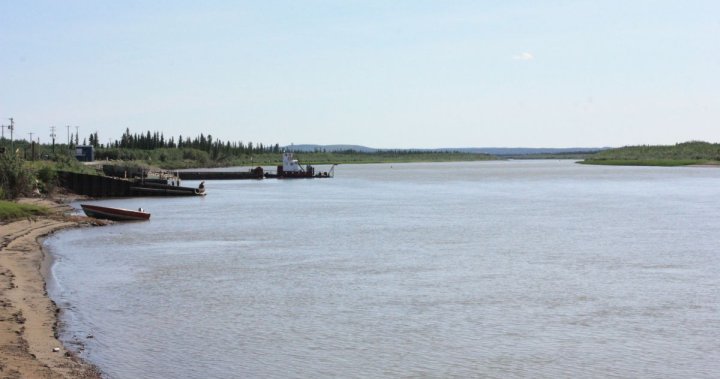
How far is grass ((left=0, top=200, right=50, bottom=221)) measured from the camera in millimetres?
51969

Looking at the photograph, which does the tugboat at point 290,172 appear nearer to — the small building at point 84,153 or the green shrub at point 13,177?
the small building at point 84,153

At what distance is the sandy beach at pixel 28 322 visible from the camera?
19594 millimetres

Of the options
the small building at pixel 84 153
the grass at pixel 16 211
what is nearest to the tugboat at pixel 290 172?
the small building at pixel 84 153

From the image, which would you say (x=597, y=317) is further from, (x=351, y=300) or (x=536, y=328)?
(x=351, y=300)

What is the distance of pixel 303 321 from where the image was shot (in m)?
27.6

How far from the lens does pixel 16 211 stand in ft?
179

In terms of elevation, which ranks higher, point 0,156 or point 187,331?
point 0,156

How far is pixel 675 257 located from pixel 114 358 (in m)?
29.4

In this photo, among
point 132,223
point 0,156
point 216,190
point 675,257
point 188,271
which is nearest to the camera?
point 188,271

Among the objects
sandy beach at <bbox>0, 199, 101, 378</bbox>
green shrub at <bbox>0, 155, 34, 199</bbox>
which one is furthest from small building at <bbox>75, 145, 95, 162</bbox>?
sandy beach at <bbox>0, 199, 101, 378</bbox>

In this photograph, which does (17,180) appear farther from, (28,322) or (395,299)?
(28,322)

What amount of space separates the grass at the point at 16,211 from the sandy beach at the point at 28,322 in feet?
23.9

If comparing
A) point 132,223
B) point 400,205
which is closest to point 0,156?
point 132,223

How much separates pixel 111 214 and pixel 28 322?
41609 mm
